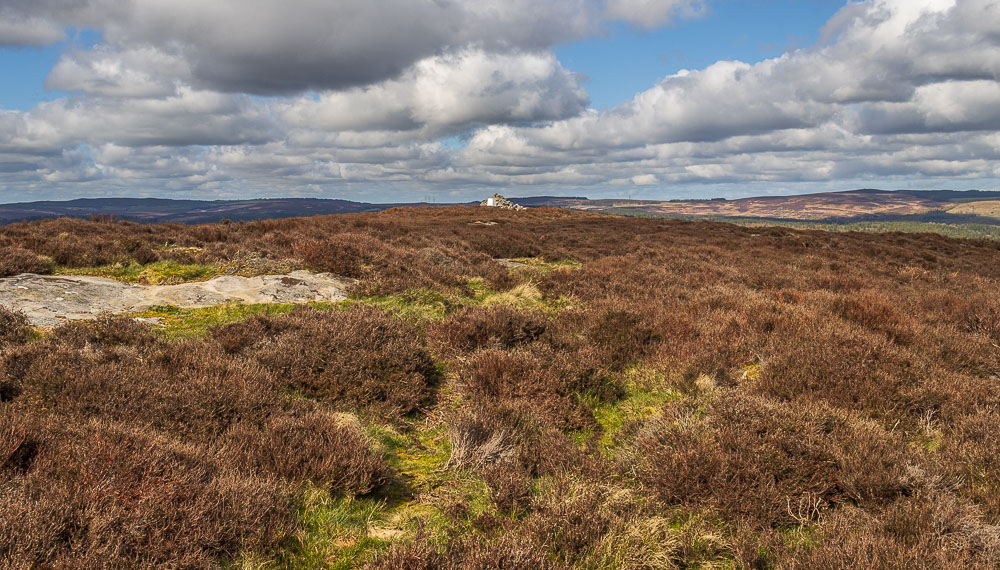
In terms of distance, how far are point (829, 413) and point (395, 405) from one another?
4505 millimetres

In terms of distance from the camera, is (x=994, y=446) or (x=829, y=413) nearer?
(x=994, y=446)

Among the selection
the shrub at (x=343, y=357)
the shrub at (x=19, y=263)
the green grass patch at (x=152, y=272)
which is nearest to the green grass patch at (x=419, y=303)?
the shrub at (x=343, y=357)

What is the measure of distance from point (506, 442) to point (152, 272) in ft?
36.9

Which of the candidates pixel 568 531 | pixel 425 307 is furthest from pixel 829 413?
pixel 425 307

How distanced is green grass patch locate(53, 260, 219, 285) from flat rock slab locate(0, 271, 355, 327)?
0.91m

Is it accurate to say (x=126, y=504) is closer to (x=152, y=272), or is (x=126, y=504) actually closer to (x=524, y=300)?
(x=524, y=300)

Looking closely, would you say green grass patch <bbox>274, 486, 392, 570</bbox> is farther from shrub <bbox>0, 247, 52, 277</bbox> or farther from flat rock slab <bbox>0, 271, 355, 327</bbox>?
shrub <bbox>0, 247, 52, 277</bbox>

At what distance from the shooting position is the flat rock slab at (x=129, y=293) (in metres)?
7.46

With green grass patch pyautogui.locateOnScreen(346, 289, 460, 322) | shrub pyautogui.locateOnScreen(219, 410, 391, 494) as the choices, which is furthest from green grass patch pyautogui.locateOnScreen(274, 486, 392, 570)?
green grass patch pyautogui.locateOnScreen(346, 289, 460, 322)

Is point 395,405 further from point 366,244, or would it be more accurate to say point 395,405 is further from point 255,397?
point 366,244

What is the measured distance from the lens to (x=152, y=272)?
11445 millimetres

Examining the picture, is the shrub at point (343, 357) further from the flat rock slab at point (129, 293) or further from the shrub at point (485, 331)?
the flat rock slab at point (129, 293)

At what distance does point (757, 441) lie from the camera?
4.02m

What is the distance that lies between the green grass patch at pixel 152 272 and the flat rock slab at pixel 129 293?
0.91 metres
